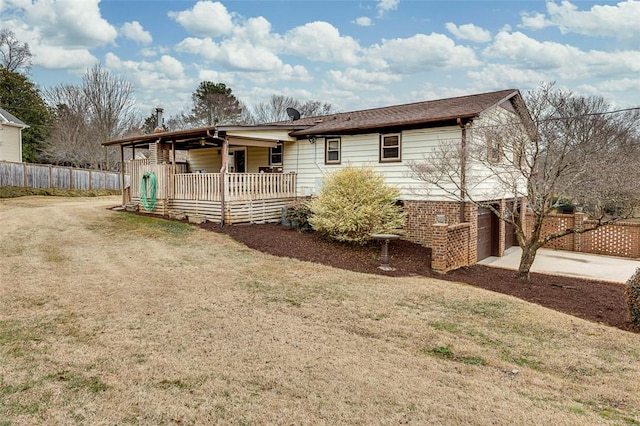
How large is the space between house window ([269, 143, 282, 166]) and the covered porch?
150mm

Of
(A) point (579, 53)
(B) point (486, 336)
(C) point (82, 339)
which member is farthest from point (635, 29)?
(C) point (82, 339)

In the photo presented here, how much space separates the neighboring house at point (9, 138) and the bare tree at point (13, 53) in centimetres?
1086

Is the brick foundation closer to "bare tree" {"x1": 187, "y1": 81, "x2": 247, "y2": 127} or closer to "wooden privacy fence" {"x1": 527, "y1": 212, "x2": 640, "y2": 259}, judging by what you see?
"wooden privacy fence" {"x1": 527, "y1": 212, "x2": 640, "y2": 259}

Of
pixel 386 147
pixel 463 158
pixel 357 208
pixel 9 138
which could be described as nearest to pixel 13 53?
pixel 9 138

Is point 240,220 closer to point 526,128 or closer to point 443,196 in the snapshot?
point 443,196

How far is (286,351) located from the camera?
4.57m

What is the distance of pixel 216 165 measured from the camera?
60.8ft

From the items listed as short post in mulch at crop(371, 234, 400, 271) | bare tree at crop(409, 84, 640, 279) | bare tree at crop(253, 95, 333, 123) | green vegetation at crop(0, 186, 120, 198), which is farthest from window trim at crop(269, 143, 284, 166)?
bare tree at crop(253, 95, 333, 123)

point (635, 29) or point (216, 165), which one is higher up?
point (635, 29)

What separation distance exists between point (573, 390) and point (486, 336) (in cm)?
150

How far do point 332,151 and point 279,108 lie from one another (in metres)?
37.2

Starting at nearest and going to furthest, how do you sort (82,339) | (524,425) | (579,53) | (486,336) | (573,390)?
(524,425)
(573,390)
(82,339)
(486,336)
(579,53)

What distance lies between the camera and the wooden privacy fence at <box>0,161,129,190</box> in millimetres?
21812

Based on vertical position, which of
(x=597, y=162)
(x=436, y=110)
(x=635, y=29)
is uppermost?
(x=635, y=29)
